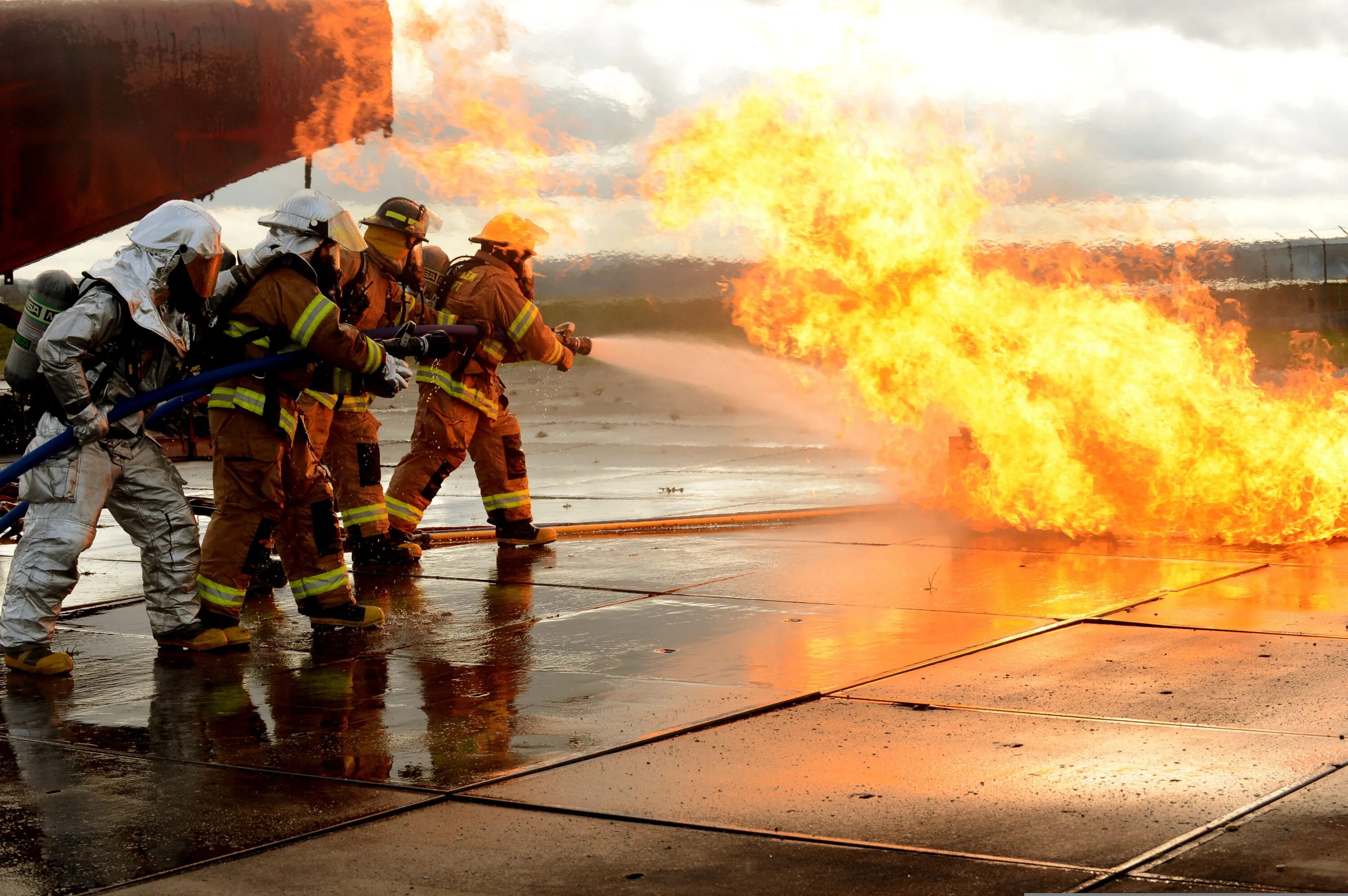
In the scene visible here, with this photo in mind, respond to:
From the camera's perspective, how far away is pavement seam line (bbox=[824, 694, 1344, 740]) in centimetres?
407

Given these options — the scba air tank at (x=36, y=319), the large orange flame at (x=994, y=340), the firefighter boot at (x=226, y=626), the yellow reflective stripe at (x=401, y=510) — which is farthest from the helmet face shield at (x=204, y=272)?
the large orange flame at (x=994, y=340)

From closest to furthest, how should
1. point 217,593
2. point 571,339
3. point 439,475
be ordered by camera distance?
point 217,593, point 439,475, point 571,339

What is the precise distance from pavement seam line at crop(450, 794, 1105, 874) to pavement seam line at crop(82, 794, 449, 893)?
129 millimetres

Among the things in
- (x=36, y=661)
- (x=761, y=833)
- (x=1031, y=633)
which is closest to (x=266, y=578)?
(x=36, y=661)

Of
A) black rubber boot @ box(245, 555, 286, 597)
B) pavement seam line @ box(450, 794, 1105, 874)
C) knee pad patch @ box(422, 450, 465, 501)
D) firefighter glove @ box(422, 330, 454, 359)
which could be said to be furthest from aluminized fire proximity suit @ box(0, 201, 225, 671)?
pavement seam line @ box(450, 794, 1105, 874)

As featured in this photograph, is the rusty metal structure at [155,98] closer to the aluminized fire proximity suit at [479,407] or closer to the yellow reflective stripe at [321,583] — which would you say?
the aluminized fire proximity suit at [479,407]

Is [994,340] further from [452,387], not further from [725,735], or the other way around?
[725,735]

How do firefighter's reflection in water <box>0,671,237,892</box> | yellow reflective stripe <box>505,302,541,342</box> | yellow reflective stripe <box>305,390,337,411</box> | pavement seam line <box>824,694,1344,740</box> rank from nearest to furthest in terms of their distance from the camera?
firefighter's reflection in water <box>0,671,237,892</box>, pavement seam line <box>824,694,1344,740</box>, yellow reflective stripe <box>305,390,337,411</box>, yellow reflective stripe <box>505,302,541,342</box>

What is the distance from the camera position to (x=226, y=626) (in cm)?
588

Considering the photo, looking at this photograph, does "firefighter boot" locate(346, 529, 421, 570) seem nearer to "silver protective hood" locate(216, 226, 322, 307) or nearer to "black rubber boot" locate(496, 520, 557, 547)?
"black rubber boot" locate(496, 520, 557, 547)

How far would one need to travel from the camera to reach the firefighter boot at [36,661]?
5398 mm

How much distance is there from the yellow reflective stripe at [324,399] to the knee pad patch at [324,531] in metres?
1.21

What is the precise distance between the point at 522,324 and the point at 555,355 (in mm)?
330

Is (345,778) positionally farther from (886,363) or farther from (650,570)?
(886,363)
